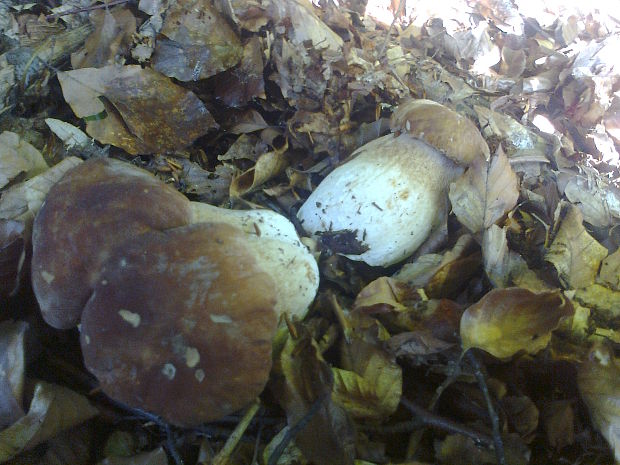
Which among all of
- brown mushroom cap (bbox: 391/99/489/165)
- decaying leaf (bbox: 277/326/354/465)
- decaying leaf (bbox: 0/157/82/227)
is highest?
brown mushroom cap (bbox: 391/99/489/165)

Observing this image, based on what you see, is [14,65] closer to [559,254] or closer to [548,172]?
[559,254]

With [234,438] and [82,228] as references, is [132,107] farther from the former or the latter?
[234,438]

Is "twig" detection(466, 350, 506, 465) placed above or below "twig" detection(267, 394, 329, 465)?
above

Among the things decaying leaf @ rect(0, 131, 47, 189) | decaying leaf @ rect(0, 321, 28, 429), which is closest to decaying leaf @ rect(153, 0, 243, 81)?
decaying leaf @ rect(0, 131, 47, 189)

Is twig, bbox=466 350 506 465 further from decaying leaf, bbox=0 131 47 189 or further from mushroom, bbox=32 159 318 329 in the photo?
decaying leaf, bbox=0 131 47 189

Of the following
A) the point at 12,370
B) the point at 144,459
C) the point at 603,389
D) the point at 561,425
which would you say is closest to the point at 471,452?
the point at 561,425

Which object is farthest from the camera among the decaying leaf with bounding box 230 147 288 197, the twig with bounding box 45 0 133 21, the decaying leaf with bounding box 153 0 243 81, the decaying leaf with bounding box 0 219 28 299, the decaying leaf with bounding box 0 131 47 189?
the twig with bounding box 45 0 133 21

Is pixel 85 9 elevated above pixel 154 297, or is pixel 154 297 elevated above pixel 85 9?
pixel 85 9
